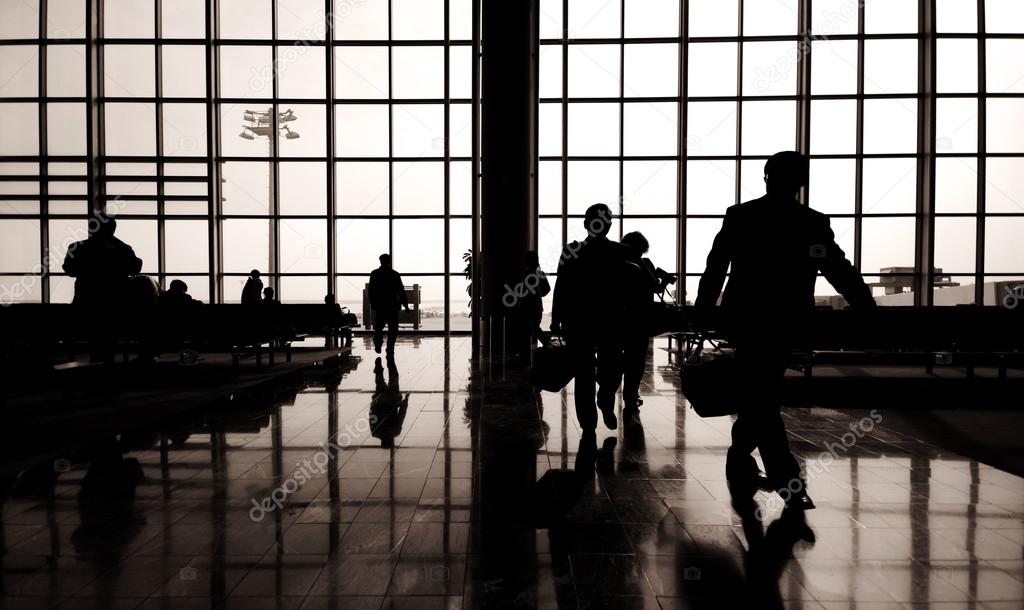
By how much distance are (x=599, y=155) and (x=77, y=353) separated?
1090cm

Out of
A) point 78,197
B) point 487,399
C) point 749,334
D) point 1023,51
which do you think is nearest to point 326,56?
point 78,197

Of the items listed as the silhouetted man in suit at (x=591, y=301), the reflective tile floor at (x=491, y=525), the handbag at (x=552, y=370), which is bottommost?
the reflective tile floor at (x=491, y=525)

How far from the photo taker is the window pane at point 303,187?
13859 millimetres

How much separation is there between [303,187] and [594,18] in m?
7.88

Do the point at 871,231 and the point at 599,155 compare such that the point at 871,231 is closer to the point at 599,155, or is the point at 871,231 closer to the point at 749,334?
the point at 599,155

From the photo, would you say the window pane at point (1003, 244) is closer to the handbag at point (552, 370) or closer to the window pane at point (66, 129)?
the handbag at point (552, 370)

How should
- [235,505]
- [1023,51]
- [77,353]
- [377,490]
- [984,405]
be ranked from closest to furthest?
[235,505] < [377,490] < [984,405] < [77,353] < [1023,51]

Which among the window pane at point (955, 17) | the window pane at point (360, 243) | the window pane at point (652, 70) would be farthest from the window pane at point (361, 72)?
the window pane at point (955, 17)

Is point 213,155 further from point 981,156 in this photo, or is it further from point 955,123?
point 981,156

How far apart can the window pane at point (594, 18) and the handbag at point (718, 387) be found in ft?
41.9

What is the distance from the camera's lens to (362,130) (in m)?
14.0

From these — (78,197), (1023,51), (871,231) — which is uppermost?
(1023,51)

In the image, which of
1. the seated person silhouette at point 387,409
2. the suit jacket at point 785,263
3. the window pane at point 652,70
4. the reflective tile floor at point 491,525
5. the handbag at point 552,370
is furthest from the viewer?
the window pane at point 652,70

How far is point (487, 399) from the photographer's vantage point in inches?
225
